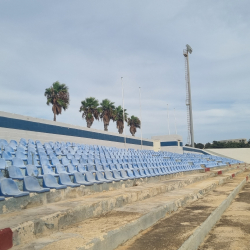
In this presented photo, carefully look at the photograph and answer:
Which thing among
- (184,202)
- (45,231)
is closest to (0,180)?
(45,231)

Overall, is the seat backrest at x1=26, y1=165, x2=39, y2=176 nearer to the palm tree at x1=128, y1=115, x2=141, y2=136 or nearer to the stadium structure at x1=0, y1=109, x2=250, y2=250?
the stadium structure at x1=0, y1=109, x2=250, y2=250

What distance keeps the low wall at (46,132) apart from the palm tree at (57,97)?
6029 millimetres

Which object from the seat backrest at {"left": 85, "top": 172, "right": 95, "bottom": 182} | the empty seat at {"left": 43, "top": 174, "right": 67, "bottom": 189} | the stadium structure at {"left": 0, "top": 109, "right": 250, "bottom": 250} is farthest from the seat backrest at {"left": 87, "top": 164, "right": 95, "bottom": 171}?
the empty seat at {"left": 43, "top": 174, "right": 67, "bottom": 189}

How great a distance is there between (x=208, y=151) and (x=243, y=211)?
35.9 m

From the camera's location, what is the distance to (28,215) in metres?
3.44

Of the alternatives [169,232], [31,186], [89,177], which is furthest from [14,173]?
[169,232]

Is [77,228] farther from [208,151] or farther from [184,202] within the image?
[208,151]

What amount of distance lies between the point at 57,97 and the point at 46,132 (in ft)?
33.4

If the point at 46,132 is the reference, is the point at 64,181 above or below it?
below

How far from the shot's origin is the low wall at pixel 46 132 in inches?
488

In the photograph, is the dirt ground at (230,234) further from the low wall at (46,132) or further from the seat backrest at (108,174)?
the low wall at (46,132)

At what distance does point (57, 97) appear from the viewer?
80.4 feet

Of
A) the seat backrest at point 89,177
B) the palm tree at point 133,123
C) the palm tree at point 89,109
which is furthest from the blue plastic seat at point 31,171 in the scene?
the palm tree at point 133,123

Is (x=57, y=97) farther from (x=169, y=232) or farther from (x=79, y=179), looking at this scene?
(x=169, y=232)
